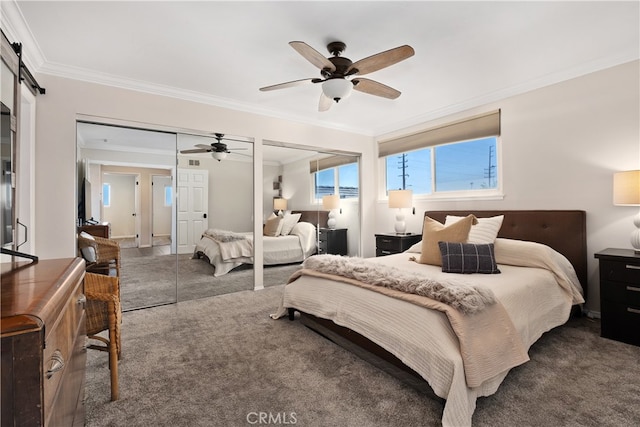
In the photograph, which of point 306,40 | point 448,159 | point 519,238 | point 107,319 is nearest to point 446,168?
point 448,159

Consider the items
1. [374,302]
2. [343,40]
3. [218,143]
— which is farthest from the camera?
[218,143]

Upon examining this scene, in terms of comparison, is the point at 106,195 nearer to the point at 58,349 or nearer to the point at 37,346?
the point at 58,349

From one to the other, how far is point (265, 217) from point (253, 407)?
2.78 meters

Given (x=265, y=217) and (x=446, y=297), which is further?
(x=265, y=217)

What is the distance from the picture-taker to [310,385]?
6.28ft

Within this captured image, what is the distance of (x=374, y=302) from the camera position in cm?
210

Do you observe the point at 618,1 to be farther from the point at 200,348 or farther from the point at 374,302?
the point at 200,348

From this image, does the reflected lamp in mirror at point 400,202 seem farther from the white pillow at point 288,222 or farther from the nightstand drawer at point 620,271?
the nightstand drawer at point 620,271

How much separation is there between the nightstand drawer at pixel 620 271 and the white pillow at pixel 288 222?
3477 millimetres

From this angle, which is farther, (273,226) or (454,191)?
(273,226)

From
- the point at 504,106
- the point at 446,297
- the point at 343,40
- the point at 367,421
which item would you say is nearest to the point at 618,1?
the point at 504,106

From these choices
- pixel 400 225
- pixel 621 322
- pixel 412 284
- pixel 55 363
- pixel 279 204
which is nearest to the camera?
pixel 55 363

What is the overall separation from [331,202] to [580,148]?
10.3 ft

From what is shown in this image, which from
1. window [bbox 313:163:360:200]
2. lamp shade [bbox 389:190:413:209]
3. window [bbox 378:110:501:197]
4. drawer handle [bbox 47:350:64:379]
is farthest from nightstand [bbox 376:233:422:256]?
drawer handle [bbox 47:350:64:379]
